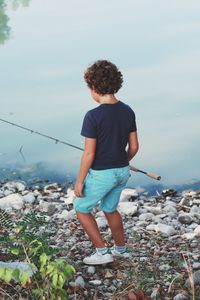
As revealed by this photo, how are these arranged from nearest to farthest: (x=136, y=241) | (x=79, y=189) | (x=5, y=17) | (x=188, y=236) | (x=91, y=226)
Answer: (x=79, y=189) → (x=91, y=226) → (x=136, y=241) → (x=188, y=236) → (x=5, y=17)

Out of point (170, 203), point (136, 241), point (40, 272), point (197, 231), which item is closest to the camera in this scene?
point (40, 272)

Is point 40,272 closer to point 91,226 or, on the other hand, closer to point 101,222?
point 91,226

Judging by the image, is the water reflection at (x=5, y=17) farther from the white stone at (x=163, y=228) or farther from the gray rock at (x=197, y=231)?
the gray rock at (x=197, y=231)

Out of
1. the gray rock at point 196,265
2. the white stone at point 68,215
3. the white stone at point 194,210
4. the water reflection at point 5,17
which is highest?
the water reflection at point 5,17

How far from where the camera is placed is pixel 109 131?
15.0ft

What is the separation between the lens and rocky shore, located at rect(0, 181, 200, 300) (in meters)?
4.36

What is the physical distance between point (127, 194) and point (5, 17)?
17.7 m

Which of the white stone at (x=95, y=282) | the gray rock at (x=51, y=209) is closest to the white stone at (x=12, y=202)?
the gray rock at (x=51, y=209)

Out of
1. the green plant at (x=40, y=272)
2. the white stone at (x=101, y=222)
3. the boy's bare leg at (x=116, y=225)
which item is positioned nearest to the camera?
the green plant at (x=40, y=272)

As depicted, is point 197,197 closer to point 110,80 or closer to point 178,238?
point 178,238

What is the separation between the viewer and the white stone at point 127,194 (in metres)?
7.30

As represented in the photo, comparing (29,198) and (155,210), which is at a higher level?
(29,198)

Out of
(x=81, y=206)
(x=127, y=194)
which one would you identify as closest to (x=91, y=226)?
(x=81, y=206)

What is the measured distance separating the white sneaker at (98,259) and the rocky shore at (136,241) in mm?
42
